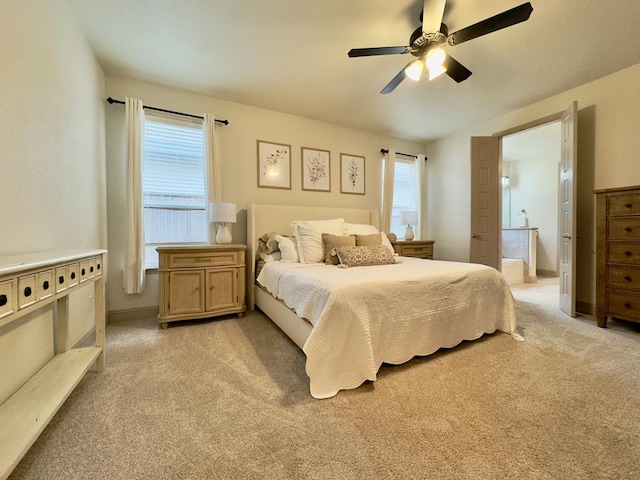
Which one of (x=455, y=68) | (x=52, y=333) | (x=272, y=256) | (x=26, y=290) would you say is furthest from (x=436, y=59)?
(x=52, y=333)

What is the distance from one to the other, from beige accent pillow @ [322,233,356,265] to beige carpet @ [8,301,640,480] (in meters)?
0.98

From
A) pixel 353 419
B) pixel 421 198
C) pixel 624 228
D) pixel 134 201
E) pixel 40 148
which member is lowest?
pixel 353 419

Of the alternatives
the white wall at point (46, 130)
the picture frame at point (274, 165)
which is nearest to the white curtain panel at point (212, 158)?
the picture frame at point (274, 165)

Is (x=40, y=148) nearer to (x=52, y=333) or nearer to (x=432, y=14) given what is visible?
(x=52, y=333)

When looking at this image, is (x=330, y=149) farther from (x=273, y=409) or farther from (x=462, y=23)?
(x=273, y=409)

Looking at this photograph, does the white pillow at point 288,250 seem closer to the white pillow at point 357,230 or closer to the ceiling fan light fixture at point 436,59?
the white pillow at point 357,230

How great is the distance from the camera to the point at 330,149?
12.9 feet

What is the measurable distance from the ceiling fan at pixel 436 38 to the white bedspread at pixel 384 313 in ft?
5.23

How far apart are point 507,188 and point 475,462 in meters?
6.86

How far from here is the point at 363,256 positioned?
2521 millimetres

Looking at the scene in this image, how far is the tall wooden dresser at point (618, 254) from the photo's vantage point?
2336mm

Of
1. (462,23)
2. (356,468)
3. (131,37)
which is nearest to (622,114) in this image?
(462,23)

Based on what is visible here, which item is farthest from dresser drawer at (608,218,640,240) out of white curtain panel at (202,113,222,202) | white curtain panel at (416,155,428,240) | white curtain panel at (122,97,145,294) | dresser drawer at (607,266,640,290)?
white curtain panel at (122,97,145,294)

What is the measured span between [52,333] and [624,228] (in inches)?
182
